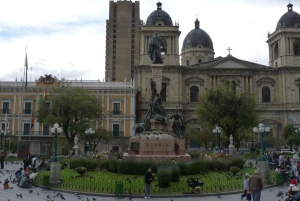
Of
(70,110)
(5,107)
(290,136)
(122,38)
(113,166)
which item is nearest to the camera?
(113,166)

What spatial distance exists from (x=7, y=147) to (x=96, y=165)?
100ft

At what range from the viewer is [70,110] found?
40.4 m

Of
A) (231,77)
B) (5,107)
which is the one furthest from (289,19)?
(5,107)

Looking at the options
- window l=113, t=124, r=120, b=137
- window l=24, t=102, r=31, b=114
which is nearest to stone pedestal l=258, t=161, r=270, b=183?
window l=113, t=124, r=120, b=137

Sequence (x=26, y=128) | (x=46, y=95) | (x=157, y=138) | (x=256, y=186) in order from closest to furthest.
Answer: (x=256, y=186) < (x=157, y=138) < (x=46, y=95) < (x=26, y=128)

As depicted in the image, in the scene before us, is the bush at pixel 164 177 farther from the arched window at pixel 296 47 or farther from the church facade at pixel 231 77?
the arched window at pixel 296 47

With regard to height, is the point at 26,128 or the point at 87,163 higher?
the point at 26,128

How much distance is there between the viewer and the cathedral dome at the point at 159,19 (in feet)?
209

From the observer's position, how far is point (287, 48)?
63.2 metres

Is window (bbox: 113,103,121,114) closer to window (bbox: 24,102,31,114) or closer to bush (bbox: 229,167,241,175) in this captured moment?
window (bbox: 24,102,31,114)

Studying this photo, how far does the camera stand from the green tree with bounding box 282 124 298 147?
5059 cm

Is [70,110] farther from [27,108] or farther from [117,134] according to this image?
[27,108]

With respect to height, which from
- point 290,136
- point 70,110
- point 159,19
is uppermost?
point 159,19

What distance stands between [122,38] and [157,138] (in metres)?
76.7
